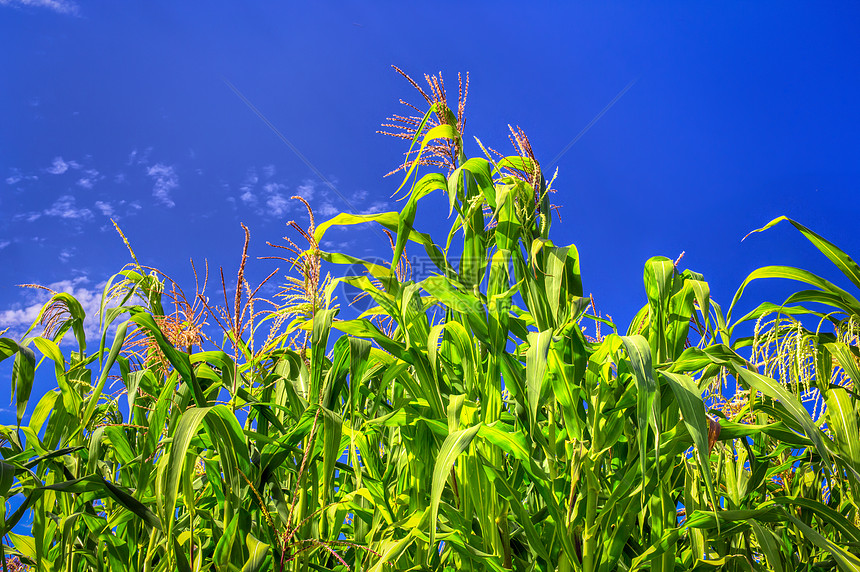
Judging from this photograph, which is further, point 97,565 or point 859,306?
point 97,565

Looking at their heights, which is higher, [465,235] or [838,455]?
[465,235]

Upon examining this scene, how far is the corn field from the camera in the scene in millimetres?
880

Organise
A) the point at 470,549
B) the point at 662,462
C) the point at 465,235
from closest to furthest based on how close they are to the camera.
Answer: the point at 470,549 < the point at 662,462 < the point at 465,235

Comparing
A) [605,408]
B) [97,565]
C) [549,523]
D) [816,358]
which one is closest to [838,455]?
[816,358]

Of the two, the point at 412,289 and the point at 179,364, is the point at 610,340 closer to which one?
the point at 412,289

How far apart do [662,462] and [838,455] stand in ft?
0.91

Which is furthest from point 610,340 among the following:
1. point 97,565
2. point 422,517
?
point 97,565

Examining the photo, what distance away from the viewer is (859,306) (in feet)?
3.29

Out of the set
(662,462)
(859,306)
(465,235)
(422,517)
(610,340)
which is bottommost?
(422,517)

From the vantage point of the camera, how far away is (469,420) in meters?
0.93

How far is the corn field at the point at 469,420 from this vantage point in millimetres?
880

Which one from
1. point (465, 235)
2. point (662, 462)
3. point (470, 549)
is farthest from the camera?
point (465, 235)

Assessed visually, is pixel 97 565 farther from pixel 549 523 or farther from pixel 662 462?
pixel 662 462

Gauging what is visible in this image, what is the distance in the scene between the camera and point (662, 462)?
98cm
